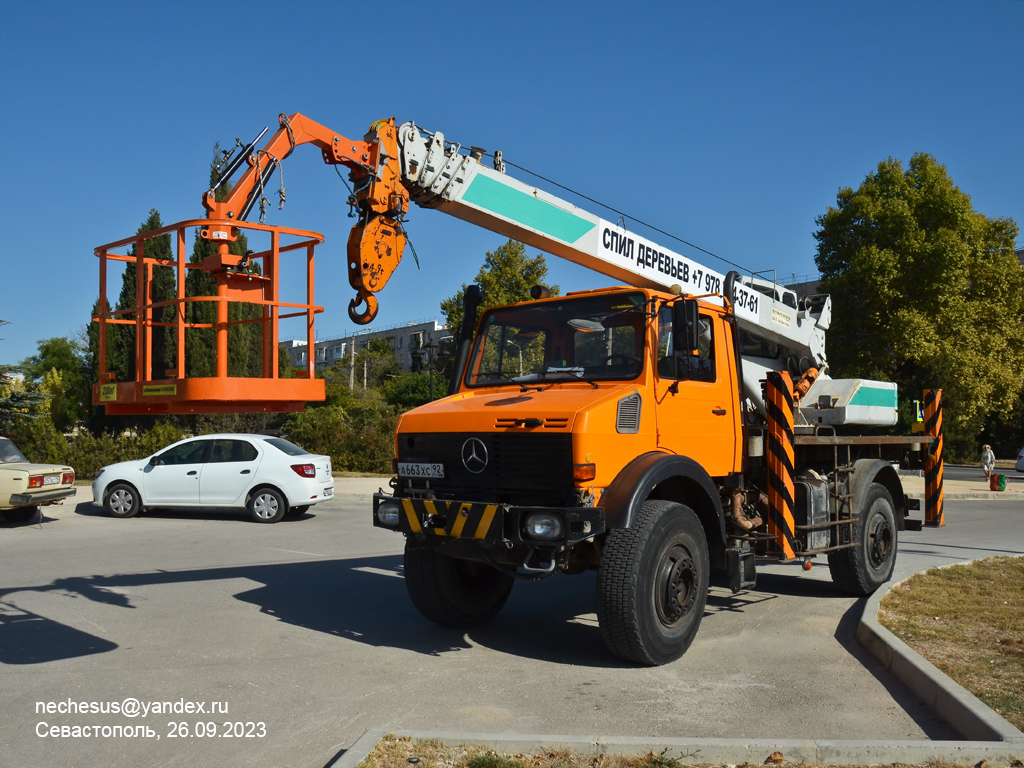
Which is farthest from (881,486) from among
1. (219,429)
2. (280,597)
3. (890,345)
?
(219,429)

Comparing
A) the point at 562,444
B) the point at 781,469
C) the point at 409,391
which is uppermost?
the point at 409,391

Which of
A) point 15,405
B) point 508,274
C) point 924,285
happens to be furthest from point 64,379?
point 924,285

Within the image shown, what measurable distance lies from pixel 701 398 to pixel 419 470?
93.8 inches

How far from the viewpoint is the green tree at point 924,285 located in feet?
90.9

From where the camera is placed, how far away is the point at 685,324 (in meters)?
6.26

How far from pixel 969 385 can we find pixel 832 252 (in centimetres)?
664

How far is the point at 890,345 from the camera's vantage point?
28.5 meters

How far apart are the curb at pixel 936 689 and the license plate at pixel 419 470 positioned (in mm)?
3498

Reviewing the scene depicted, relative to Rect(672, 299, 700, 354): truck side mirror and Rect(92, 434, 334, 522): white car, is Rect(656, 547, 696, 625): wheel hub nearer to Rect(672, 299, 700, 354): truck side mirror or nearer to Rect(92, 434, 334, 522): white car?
Rect(672, 299, 700, 354): truck side mirror

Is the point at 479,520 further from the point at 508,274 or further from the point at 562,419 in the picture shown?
the point at 508,274

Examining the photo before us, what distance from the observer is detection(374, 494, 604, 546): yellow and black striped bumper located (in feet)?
18.2

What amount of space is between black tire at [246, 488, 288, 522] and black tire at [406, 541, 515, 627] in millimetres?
8637

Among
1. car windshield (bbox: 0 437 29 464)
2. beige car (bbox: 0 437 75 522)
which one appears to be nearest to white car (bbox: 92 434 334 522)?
beige car (bbox: 0 437 75 522)

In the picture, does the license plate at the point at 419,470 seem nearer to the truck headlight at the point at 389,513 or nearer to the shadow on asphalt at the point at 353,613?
the truck headlight at the point at 389,513
